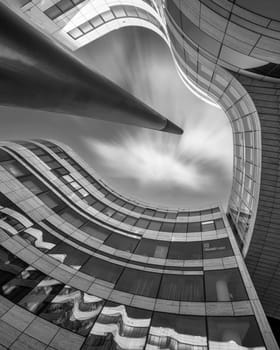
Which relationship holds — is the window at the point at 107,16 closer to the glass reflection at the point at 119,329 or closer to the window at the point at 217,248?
the window at the point at 217,248

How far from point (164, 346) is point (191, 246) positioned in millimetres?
10220

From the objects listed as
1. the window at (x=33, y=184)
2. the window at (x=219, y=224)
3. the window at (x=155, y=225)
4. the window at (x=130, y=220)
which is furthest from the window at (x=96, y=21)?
the window at (x=219, y=224)

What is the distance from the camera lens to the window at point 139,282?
15.3m

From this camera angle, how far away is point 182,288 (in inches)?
605

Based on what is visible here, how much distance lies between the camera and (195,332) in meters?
11.9

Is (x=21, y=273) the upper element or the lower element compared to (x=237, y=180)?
lower

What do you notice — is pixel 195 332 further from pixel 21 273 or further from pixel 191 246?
pixel 21 273

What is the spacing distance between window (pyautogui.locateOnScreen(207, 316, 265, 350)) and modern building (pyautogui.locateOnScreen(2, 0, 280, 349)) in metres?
0.38

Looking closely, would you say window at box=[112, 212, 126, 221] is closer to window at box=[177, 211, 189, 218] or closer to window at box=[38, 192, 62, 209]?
window at box=[38, 192, 62, 209]

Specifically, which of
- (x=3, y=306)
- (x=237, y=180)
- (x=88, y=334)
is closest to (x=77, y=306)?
(x=88, y=334)

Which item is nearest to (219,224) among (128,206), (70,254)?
(128,206)

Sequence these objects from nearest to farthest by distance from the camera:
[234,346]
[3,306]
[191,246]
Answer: [234,346] < [3,306] < [191,246]

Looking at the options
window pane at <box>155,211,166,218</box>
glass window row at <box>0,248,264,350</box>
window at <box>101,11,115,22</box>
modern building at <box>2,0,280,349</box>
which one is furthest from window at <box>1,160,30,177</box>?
window at <box>101,11,115,22</box>

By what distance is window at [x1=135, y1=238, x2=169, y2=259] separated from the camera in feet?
65.4
